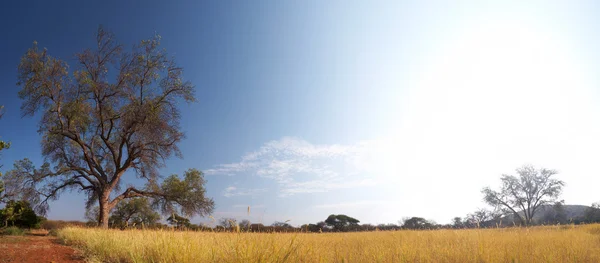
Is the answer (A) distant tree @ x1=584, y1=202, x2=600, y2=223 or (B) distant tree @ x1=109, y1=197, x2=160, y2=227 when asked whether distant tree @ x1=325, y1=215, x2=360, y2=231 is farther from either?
(A) distant tree @ x1=584, y1=202, x2=600, y2=223

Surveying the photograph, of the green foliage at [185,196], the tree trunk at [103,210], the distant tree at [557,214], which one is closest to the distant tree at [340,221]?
the green foliage at [185,196]

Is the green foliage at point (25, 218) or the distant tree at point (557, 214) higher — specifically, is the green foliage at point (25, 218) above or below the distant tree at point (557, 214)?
above

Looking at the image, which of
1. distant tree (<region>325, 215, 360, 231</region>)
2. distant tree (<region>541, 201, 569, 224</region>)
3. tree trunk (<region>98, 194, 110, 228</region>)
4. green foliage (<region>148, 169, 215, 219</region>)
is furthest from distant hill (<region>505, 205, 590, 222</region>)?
tree trunk (<region>98, 194, 110, 228</region>)

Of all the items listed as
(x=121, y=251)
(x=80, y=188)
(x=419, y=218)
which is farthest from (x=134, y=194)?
(x=419, y=218)

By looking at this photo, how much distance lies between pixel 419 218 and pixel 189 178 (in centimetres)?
2285

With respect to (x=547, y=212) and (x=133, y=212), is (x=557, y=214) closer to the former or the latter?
(x=547, y=212)

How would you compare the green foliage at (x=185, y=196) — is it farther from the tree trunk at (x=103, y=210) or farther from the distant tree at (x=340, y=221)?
the distant tree at (x=340, y=221)

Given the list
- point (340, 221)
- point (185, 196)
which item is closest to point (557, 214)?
point (340, 221)

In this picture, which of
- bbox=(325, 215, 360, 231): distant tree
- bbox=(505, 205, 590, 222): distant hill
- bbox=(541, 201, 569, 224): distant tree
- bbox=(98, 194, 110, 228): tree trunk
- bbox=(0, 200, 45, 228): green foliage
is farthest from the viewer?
bbox=(505, 205, 590, 222): distant hill

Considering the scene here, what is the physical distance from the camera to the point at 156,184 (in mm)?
21766

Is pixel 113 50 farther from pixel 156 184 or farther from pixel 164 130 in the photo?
pixel 156 184

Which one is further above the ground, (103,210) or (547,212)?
(103,210)

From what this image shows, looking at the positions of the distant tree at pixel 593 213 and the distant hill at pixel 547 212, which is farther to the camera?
the distant hill at pixel 547 212

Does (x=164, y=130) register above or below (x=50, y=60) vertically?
below
